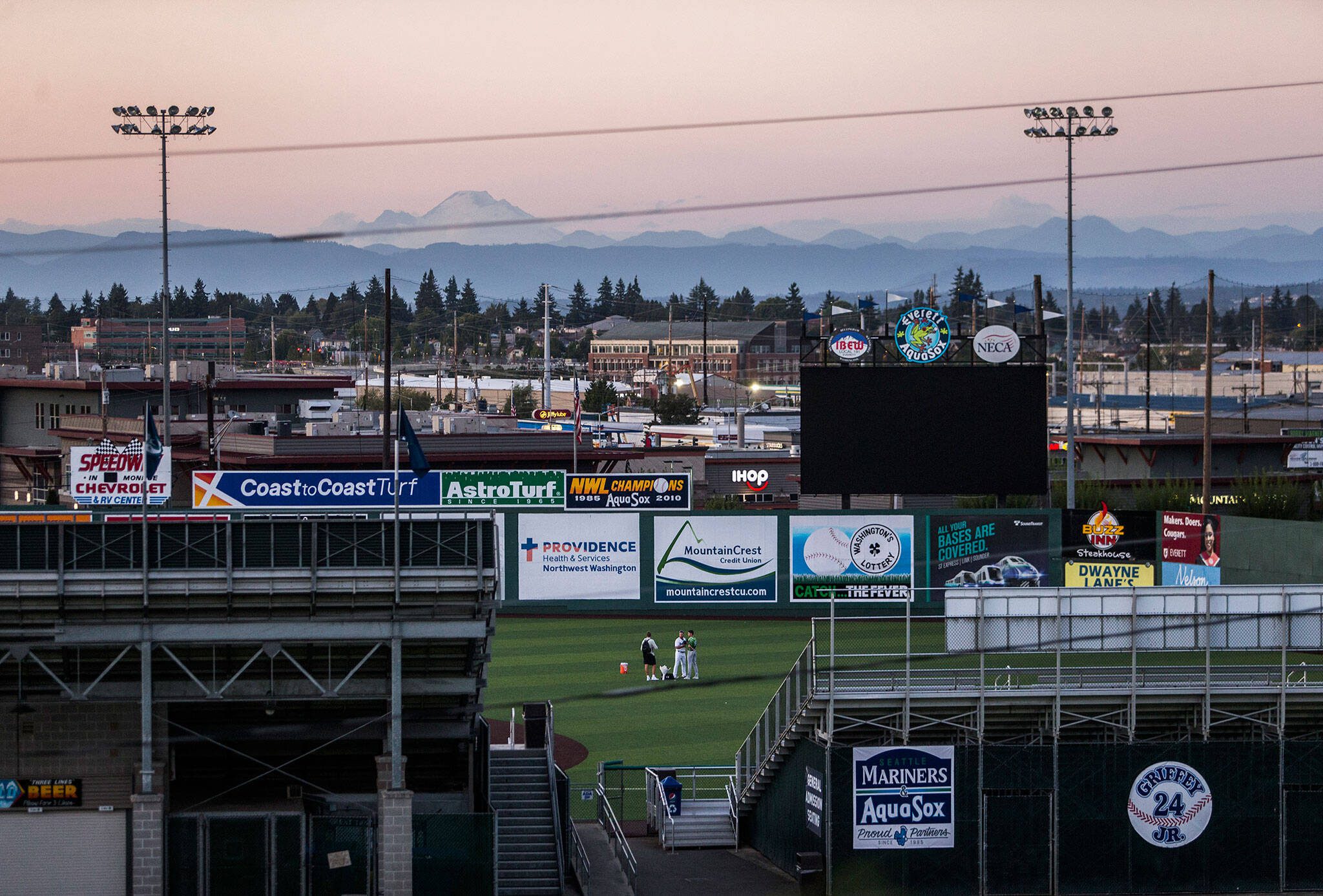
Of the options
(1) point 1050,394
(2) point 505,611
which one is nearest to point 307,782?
(2) point 505,611

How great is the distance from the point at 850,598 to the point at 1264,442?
30114 millimetres

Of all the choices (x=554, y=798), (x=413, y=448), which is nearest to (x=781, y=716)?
(x=554, y=798)

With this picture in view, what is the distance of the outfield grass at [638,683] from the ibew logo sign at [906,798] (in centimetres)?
406

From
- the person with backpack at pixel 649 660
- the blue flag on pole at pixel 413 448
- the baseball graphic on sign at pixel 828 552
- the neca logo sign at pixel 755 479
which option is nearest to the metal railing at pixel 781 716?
the blue flag on pole at pixel 413 448

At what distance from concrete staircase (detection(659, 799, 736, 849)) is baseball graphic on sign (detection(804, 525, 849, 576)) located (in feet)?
68.7

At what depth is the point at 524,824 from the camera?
23344mm

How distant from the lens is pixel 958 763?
75.3 feet

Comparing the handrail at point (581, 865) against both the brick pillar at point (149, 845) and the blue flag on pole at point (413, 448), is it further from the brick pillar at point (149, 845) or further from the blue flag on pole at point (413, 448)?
the blue flag on pole at point (413, 448)

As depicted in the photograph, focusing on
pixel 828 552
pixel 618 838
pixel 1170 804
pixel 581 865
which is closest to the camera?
pixel 581 865

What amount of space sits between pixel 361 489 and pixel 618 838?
88.0 ft

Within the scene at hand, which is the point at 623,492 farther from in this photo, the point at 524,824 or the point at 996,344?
the point at 524,824

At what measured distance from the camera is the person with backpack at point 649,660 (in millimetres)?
36625

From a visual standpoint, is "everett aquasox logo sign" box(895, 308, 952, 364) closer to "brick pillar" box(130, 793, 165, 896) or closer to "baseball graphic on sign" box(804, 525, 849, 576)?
"baseball graphic on sign" box(804, 525, 849, 576)

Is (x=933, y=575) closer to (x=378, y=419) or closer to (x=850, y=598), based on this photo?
(x=850, y=598)
